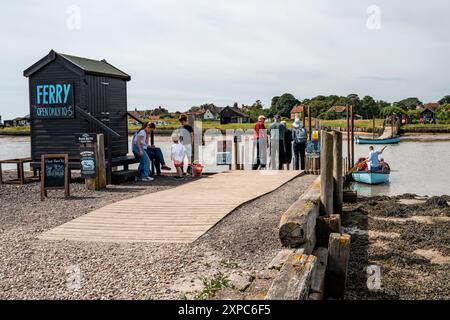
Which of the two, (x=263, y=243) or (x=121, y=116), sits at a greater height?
(x=121, y=116)

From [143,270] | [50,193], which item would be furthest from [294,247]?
[50,193]

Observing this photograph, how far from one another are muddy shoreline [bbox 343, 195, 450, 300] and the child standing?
485cm

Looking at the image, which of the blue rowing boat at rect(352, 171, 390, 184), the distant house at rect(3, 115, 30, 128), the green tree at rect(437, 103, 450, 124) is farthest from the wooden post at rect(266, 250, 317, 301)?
the distant house at rect(3, 115, 30, 128)

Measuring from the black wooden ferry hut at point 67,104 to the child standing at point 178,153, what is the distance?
4.96ft

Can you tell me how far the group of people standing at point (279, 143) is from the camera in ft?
53.3

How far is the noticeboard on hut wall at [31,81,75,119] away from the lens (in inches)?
577

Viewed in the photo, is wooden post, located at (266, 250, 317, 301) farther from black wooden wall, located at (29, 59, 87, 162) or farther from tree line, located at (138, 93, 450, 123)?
tree line, located at (138, 93, 450, 123)

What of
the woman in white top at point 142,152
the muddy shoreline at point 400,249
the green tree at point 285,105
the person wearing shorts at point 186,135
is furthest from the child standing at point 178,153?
the green tree at point 285,105

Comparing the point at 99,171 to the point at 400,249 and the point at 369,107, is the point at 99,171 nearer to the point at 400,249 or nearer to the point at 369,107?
the point at 400,249

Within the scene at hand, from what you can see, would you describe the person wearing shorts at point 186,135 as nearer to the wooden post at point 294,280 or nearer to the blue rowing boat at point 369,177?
the wooden post at point 294,280

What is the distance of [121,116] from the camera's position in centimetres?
1656
